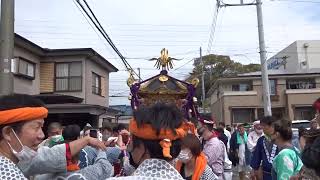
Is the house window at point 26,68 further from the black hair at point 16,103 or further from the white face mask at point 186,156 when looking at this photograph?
the black hair at point 16,103

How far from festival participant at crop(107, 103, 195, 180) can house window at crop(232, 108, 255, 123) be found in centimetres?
3658

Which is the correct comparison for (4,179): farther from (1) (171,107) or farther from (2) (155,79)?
(2) (155,79)

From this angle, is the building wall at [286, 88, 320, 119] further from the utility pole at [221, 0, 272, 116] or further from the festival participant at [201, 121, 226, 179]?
the festival participant at [201, 121, 226, 179]

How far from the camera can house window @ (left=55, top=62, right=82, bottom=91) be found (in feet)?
83.0

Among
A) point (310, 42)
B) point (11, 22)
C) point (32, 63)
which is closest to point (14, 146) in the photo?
point (11, 22)

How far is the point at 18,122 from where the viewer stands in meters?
2.23

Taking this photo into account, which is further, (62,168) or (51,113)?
(51,113)

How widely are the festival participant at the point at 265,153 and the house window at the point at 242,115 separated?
3161cm

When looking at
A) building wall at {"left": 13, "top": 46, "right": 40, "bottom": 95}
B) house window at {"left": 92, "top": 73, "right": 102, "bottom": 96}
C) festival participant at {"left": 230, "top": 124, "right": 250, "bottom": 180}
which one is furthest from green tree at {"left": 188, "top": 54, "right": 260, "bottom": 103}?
festival participant at {"left": 230, "top": 124, "right": 250, "bottom": 180}

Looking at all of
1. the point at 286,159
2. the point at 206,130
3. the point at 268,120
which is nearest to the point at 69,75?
the point at 206,130

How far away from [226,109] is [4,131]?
3666 cm

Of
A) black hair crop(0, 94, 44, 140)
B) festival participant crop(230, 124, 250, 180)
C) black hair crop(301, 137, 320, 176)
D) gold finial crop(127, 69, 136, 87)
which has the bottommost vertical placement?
festival participant crop(230, 124, 250, 180)

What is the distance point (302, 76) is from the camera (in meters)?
37.6

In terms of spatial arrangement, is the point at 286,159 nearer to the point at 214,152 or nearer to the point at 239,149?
the point at 214,152
